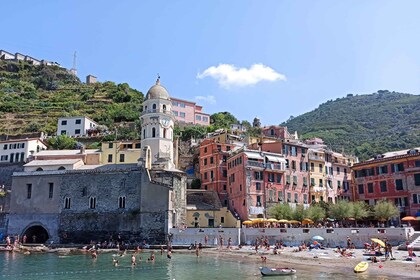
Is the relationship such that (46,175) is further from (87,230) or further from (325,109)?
(325,109)

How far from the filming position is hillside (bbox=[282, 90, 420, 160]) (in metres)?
110

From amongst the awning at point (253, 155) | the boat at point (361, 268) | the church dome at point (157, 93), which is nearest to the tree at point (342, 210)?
the awning at point (253, 155)

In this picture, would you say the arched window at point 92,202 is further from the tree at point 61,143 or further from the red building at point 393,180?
the red building at point 393,180

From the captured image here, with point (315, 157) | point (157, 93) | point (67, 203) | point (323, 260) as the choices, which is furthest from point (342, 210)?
point (67, 203)

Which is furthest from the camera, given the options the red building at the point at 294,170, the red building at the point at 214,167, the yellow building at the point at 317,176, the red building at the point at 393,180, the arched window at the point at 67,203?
the red building at the point at 214,167

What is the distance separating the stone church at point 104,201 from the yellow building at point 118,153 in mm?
6292

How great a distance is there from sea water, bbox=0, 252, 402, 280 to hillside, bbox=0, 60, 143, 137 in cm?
4652

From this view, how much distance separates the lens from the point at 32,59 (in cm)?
13575

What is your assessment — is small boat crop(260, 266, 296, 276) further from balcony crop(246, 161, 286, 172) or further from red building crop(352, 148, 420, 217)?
red building crop(352, 148, 420, 217)

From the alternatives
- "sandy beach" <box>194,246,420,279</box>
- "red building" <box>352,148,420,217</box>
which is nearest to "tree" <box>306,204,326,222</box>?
"sandy beach" <box>194,246,420,279</box>

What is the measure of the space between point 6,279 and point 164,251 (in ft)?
55.5

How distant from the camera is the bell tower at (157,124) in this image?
5188 cm

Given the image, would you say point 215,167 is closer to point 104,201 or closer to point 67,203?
point 104,201

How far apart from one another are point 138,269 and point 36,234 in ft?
86.4
